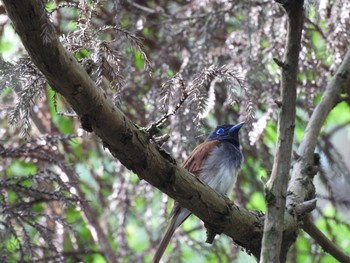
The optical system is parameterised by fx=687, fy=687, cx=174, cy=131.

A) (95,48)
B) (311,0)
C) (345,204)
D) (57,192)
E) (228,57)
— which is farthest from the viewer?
(228,57)

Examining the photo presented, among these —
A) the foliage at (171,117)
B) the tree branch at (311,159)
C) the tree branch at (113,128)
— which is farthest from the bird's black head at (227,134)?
the tree branch at (113,128)

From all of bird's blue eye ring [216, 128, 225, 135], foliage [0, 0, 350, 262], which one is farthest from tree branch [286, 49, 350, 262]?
bird's blue eye ring [216, 128, 225, 135]

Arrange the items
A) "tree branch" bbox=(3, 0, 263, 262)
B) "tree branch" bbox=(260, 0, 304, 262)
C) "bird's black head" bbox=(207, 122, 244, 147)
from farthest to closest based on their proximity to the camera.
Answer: "bird's black head" bbox=(207, 122, 244, 147)
"tree branch" bbox=(260, 0, 304, 262)
"tree branch" bbox=(3, 0, 263, 262)

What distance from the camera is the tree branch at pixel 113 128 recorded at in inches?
101

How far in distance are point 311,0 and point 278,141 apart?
0.85 metres

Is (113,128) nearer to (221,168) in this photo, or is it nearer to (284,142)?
(284,142)

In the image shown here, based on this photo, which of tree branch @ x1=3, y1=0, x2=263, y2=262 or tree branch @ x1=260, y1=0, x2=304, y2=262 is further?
tree branch @ x1=260, y1=0, x2=304, y2=262

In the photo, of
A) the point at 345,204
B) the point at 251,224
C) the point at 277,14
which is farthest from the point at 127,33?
the point at 345,204

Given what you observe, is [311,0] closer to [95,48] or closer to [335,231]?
[95,48]

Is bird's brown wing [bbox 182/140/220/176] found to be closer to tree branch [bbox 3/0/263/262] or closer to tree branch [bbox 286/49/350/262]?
tree branch [bbox 286/49/350/262]

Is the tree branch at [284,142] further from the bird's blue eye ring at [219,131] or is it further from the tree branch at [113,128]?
the bird's blue eye ring at [219,131]

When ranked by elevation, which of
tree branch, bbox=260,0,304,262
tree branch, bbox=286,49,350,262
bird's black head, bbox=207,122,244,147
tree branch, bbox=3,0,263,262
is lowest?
tree branch, bbox=3,0,263,262

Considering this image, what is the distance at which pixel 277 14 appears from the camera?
232 inches

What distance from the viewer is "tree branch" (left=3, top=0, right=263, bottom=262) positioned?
8.42ft
